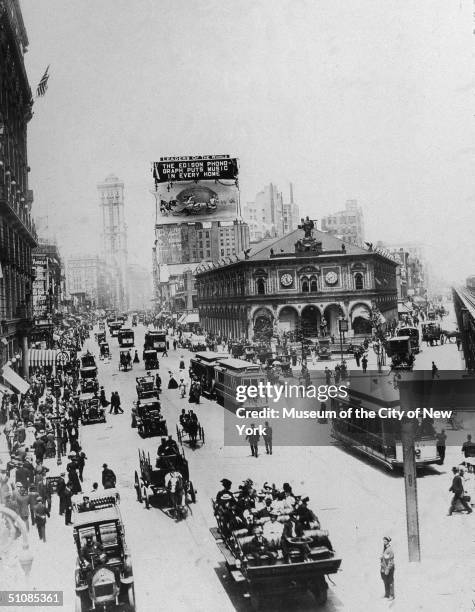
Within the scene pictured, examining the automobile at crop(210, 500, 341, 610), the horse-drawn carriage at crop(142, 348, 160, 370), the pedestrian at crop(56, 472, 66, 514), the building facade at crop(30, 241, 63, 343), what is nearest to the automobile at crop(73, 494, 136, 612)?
the pedestrian at crop(56, 472, 66, 514)

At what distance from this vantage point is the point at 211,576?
490 inches

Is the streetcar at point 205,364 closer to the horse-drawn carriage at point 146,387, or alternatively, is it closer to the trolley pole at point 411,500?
the horse-drawn carriage at point 146,387

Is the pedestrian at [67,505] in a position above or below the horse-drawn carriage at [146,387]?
below

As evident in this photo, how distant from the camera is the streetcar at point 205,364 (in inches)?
947

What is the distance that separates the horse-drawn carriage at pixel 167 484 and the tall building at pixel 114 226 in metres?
6.05

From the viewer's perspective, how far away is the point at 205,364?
2541 centimetres

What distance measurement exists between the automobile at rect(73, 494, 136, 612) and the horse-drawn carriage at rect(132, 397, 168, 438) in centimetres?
435

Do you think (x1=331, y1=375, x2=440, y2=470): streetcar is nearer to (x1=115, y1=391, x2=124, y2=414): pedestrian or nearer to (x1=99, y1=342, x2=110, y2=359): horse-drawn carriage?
(x1=115, y1=391, x2=124, y2=414): pedestrian

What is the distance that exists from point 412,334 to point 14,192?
1745 cm

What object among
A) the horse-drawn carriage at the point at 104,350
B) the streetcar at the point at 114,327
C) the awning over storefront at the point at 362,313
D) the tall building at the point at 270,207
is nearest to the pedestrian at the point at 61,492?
the tall building at the point at 270,207

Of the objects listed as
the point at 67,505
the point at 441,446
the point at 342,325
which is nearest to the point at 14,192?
the point at 342,325

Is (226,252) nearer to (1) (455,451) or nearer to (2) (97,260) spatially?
(2) (97,260)

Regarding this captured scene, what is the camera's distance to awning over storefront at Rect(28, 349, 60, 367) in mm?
22938

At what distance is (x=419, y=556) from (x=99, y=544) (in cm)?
678
